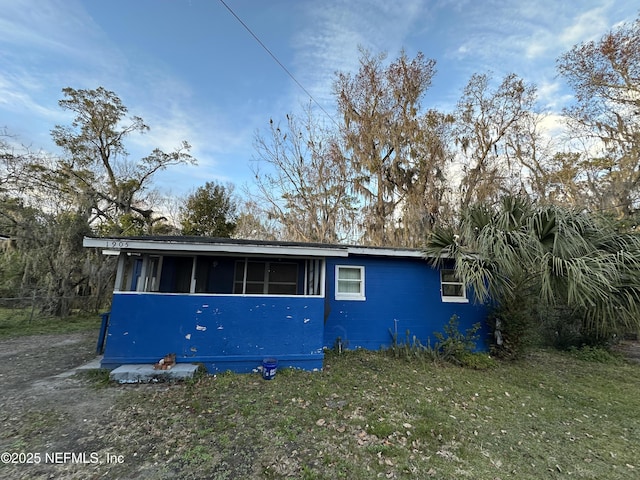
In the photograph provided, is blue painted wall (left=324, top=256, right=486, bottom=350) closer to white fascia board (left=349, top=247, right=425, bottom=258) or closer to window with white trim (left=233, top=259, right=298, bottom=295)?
white fascia board (left=349, top=247, right=425, bottom=258)

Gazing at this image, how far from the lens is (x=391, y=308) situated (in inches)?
285

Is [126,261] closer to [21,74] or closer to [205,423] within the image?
[205,423]

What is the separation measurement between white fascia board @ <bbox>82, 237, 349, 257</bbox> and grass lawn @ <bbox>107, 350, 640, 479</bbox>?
7.48ft

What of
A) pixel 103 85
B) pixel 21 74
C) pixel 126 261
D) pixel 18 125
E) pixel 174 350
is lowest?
pixel 174 350

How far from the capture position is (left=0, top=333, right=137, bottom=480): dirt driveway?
2678mm

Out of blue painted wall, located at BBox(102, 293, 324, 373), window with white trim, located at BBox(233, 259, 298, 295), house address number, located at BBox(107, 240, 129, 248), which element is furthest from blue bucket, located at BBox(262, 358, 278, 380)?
house address number, located at BBox(107, 240, 129, 248)

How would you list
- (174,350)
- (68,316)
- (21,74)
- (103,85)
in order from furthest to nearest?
(103,85) < (68,316) < (21,74) < (174,350)

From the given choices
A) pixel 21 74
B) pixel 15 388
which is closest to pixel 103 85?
pixel 21 74

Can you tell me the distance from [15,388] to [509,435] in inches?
283

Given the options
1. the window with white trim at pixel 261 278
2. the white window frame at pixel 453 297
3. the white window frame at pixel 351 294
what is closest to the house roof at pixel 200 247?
the white window frame at pixel 351 294

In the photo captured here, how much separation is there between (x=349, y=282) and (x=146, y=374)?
15.2 feet

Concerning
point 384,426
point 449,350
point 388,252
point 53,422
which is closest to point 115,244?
point 53,422

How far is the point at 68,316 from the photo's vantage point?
11.6 m

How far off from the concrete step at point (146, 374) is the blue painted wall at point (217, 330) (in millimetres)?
290
